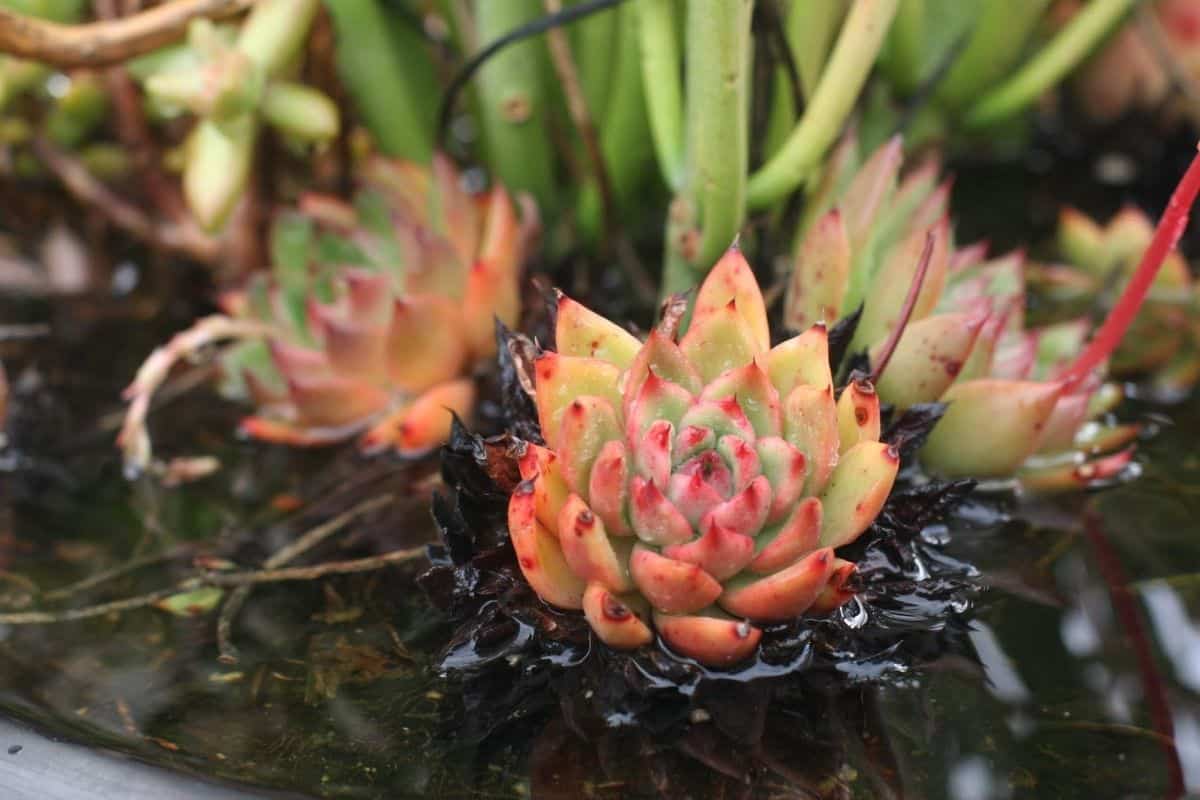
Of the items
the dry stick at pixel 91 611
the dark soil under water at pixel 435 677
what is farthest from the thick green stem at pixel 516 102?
the dry stick at pixel 91 611

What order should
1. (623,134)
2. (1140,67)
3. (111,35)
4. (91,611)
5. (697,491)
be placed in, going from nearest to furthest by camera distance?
(697,491), (91,611), (111,35), (623,134), (1140,67)

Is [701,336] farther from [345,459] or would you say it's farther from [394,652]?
[345,459]

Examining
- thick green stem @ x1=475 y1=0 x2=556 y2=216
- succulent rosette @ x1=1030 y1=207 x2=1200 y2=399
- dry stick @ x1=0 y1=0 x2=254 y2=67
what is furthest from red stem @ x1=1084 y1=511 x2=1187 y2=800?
dry stick @ x1=0 y1=0 x2=254 y2=67

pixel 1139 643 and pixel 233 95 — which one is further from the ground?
pixel 233 95

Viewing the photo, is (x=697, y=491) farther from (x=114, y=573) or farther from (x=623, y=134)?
(x=623, y=134)

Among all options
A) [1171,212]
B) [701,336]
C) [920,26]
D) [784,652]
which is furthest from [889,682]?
[920,26]

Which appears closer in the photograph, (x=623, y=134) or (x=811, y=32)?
(x=811, y=32)

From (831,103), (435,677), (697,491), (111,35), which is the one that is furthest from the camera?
(111,35)

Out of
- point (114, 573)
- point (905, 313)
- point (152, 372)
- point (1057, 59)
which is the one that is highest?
point (1057, 59)

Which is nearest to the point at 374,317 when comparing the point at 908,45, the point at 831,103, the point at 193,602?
the point at 193,602
